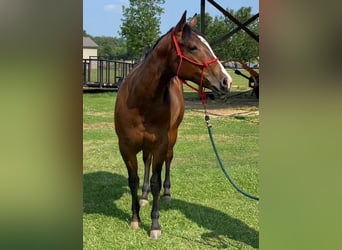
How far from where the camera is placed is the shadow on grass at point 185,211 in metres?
4.00

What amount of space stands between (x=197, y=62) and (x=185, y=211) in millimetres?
1923

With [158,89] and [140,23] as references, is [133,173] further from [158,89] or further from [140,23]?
[140,23]

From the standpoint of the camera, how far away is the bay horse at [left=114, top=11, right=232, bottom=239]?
342 centimetres

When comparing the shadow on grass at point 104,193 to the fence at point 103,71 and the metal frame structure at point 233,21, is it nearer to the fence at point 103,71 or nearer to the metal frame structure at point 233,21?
the metal frame structure at point 233,21

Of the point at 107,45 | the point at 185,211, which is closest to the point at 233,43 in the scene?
the point at 107,45

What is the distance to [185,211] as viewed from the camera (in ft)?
15.5

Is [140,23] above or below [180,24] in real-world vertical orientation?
above

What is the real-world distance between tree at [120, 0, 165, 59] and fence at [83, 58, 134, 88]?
10.2 metres

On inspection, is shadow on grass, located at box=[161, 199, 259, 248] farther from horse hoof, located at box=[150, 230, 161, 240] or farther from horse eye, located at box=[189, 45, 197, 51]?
horse eye, located at box=[189, 45, 197, 51]

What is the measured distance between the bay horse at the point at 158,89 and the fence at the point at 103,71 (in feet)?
55.5
